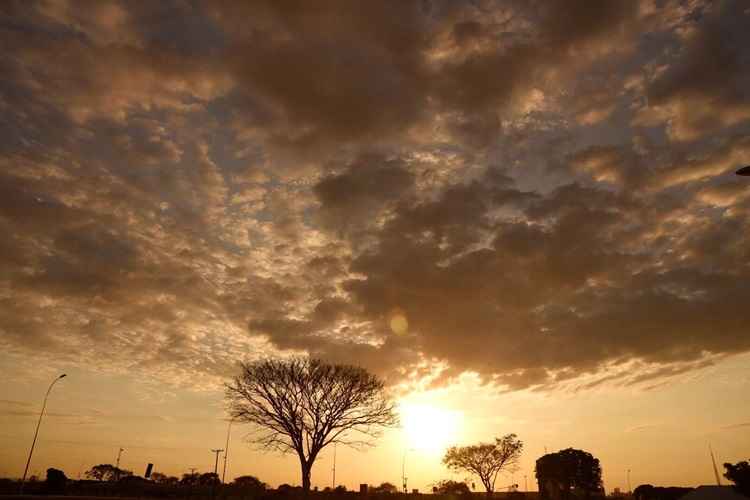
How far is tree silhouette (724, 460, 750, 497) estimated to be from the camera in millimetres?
55406

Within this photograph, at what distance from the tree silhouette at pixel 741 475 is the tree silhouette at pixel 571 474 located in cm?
4765

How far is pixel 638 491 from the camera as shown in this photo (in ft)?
326

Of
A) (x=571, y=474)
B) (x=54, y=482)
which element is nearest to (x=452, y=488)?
(x=571, y=474)

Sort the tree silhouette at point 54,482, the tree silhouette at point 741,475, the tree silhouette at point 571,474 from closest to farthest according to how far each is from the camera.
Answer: the tree silhouette at point 741,475
the tree silhouette at point 54,482
the tree silhouette at point 571,474

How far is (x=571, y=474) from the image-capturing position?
336 feet

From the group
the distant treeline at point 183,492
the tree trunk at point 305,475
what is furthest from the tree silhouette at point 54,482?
the tree trunk at point 305,475

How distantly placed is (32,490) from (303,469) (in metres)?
48.9

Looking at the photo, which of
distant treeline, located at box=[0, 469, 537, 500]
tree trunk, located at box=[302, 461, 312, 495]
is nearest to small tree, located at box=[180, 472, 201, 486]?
distant treeline, located at box=[0, 469, 537, 500]

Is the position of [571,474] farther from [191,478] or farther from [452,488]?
[191,478]

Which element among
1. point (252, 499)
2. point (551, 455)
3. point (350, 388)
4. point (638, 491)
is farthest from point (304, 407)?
point (638, 491)

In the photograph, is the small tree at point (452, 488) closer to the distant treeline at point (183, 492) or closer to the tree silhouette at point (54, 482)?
the distant treeline at point (183, 492)

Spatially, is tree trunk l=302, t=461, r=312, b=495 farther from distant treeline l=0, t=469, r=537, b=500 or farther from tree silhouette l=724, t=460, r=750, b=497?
tree silhouette l=724, t=460, r=750, b=497

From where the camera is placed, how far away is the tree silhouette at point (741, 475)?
5541 cm

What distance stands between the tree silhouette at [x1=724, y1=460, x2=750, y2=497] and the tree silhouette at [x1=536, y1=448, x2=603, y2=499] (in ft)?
156
